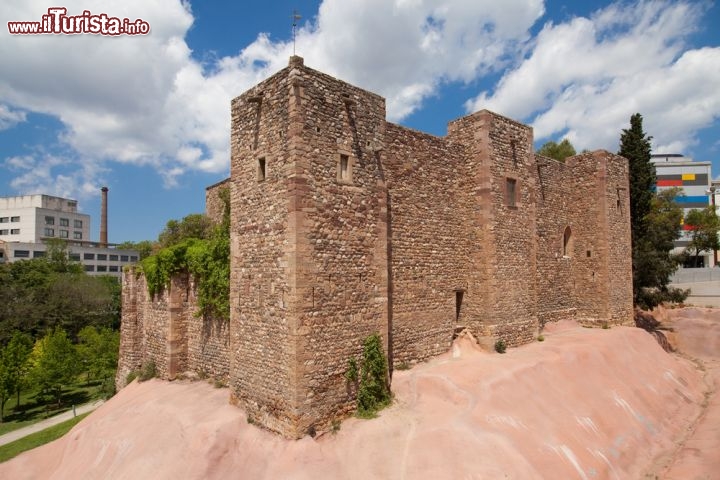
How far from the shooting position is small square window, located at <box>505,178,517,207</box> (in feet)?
49.8

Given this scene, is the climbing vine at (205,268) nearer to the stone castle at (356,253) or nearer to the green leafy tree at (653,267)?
the stone castle at (356,253)

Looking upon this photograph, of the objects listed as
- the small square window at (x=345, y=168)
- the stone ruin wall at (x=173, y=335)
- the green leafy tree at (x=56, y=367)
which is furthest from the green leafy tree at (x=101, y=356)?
the small square window at (x=345, y=168)

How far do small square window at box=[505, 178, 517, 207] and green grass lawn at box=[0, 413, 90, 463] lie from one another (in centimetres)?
2092

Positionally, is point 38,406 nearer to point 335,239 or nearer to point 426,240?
point 335,239

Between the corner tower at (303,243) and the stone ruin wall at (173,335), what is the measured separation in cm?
301

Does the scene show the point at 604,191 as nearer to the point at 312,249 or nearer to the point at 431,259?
the point at 431,259

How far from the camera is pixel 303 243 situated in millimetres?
9602

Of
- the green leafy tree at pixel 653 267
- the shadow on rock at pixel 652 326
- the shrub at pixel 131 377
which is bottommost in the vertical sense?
the shrub at pixel 131 377

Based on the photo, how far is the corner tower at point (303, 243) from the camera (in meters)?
9.62

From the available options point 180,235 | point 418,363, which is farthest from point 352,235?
point 180,235

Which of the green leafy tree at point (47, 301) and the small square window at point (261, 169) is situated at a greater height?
the small square window at point (261, 169)

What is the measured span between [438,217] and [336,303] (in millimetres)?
5288

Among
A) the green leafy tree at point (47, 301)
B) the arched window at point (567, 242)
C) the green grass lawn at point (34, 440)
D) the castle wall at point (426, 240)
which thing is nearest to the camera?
the castle wall at point (426, 240)

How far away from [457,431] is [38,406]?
29.2m
